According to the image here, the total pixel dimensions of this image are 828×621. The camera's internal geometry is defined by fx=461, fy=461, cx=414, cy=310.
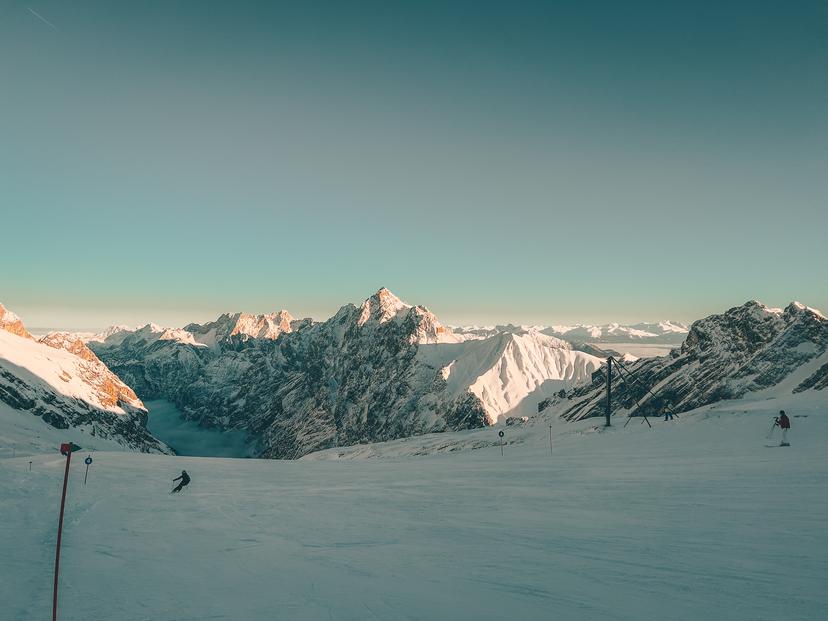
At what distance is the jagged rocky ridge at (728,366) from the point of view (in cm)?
6550

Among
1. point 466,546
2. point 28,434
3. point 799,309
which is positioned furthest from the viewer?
point 28,434

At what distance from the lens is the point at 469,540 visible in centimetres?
1146

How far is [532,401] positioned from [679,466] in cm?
18507

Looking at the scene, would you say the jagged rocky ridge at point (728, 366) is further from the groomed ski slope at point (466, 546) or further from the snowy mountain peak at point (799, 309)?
the groomed ski slope at point (466, 546)

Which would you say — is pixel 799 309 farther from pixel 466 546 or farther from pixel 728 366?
pixel 466 546

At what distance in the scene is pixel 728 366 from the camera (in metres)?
78.1

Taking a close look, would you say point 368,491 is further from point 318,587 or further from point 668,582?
point 668,582

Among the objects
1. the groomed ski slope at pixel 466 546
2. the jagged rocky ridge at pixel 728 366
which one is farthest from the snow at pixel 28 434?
the jagged rocky ridge at pixel 728 366

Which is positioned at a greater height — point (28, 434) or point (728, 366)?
point (728, 366)

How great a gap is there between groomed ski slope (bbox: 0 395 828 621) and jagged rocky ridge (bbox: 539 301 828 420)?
168 feet

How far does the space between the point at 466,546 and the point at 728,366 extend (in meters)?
84.9

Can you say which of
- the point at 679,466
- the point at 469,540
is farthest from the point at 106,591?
the point at 679,466

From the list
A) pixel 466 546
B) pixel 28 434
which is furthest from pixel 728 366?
pixel 28 434

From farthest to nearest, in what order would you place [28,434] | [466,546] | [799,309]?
1. [28,434]
2. [799,309]
3. [466,546]
